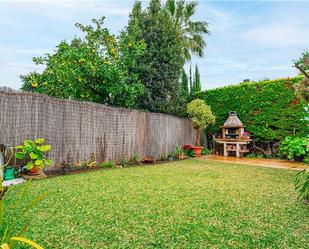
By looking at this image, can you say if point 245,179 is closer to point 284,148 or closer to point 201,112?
point 284,148

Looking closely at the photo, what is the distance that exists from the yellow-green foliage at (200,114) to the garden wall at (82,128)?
1140 millimetres

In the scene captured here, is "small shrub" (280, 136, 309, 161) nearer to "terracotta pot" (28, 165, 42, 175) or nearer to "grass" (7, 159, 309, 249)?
"grass" (7, 159, 309, 249)

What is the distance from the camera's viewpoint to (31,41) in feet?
21.1

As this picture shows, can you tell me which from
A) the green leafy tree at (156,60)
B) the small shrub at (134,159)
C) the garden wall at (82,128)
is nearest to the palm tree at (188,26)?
the green leafy tree at (156,60)

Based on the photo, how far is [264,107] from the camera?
9.59m

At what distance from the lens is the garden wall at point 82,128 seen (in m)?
4.92

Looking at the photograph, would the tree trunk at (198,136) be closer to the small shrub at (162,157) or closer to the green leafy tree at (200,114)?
the green leafy tree at (200,114)

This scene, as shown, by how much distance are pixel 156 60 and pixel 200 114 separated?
9.27ft

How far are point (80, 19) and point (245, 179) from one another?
7.54 metres

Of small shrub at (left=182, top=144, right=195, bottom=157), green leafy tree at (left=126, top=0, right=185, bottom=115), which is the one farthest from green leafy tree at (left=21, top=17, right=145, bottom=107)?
small shrub at (left=182, top=144, right=195, bottom=157)


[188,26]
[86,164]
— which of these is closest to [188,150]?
[86,164]

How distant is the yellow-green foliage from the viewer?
33.5 feet

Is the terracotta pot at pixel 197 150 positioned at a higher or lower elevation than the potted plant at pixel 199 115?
lower

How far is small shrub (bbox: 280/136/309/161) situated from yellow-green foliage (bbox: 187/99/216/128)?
2.85m
